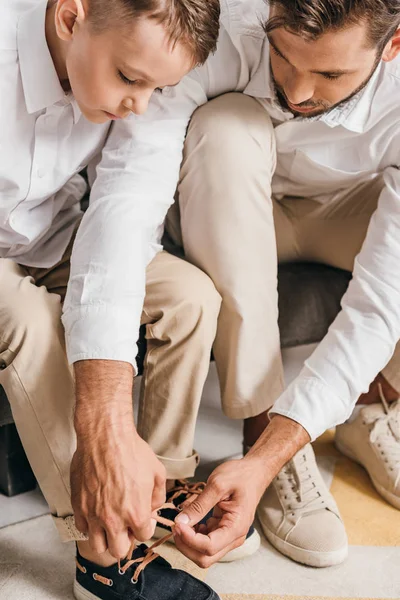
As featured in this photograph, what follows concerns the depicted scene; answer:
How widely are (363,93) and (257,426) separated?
68 cm

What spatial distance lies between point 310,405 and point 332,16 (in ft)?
2.10

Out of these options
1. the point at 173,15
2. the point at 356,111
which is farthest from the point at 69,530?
the point at 356,111

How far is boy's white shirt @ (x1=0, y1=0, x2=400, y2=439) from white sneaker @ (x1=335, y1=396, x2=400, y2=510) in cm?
28

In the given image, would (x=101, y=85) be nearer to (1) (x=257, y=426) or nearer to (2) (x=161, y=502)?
(2) (x=161, y=502)

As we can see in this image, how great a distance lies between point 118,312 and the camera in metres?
1.32

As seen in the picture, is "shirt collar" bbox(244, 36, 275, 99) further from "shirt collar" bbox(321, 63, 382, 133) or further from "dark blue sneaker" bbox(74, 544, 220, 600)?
"dark blue sneaker" bbox(74, 544, 220, 600)

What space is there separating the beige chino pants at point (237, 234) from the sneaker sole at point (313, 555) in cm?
25

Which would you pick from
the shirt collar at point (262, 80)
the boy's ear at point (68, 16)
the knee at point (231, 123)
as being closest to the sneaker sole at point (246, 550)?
the knee at point (231, 123)

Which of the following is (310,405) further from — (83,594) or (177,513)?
(83,594)

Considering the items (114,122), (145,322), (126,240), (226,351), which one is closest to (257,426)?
(226,351)

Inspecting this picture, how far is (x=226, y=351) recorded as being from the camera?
1552 mm

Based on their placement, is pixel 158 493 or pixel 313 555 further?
pixel 313 555

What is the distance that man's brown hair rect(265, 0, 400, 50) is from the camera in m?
1.31

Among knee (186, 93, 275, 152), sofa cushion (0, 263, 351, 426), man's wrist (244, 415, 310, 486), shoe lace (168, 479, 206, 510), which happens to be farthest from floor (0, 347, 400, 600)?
knee (186, 93, 275, 152)
